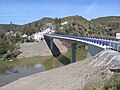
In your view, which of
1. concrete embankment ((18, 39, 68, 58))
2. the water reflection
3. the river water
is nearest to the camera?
the water reflection

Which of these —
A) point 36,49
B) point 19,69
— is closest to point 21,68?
point 19,69

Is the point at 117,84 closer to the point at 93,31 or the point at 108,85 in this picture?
the point at 108,85

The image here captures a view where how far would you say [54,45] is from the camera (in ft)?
316

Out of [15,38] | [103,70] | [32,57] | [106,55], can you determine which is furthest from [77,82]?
[15,38]

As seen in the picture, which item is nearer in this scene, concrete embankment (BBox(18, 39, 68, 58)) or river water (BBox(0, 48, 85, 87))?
river water (BBox(0, 48, 85, 87))

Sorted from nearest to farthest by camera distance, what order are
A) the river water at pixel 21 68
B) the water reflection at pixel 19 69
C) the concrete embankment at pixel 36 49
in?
the water reflection at pixel 19 69 < the river water at pixel 21 68 < the concrete embankment at pixel 36 49

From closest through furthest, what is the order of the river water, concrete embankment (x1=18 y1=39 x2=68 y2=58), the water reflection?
the water reflection < the river water < concrete embankment (x1=18 y1=39 x2=68 y2=58)

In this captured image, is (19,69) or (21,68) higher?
(19,69)

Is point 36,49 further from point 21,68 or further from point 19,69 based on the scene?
point 19,69

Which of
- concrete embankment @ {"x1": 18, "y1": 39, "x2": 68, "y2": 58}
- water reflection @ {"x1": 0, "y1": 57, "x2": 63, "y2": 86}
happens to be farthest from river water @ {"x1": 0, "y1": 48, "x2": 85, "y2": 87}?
concrete embankment @ {"x1": 18, "y1": 39, "x2": 68, "y2": 58}

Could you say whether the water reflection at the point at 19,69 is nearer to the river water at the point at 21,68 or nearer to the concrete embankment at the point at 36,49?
the river water at the point at 21,68

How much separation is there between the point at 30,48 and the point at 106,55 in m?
65.0

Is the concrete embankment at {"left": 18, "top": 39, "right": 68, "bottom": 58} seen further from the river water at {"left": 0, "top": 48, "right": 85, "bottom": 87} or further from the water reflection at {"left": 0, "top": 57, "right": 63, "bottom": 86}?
the water reflection at {"left": 0, "top": 57, "right": 63, "bottom": 86}

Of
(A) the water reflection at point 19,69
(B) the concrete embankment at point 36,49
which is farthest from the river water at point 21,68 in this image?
(B) the concrete embankment at point 36,49
